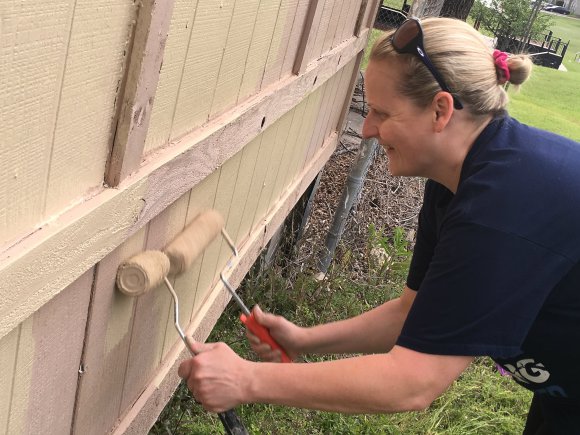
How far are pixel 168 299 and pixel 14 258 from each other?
4.03 feet

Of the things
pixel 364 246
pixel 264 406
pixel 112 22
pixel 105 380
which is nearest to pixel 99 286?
pixel 105 380

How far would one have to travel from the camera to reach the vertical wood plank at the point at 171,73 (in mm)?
1584

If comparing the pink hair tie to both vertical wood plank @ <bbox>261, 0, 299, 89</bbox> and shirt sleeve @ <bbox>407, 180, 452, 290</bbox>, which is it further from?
vertical wood plank @ <bbox>261, 0, 299, 89</bbox>

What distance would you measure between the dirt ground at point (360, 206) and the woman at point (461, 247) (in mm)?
3982

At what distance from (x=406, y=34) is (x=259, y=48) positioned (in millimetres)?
704

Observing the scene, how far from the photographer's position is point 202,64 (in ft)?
6.17

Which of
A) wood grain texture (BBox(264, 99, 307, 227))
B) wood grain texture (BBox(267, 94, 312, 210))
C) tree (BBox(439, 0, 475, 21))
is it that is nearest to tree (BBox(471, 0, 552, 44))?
tree (BBox(439, 0, 475, 21))

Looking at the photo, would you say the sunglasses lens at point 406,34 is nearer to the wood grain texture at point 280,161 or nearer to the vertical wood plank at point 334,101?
the wood grain texture at point 280,161

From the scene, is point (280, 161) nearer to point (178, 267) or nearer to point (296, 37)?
point (296, 37)

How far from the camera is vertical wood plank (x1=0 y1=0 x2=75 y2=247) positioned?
3.27 feet

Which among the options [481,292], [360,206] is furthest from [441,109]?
[360,206]

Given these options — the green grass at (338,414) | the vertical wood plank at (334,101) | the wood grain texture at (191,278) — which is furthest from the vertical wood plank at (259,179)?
the vertical wood plank at (334,101)

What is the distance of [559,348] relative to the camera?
1.99 metres

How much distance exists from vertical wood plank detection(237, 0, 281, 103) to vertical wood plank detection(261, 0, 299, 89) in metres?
0.06
